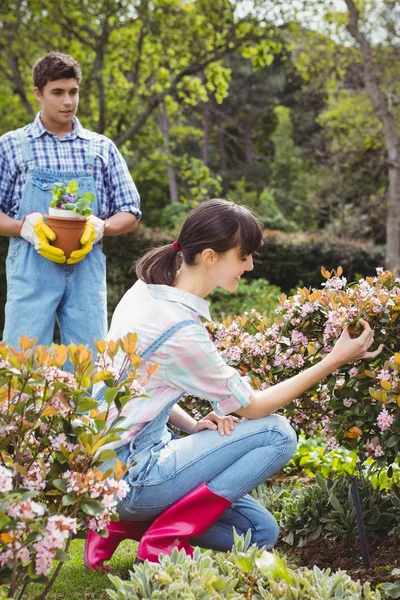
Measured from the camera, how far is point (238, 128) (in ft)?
105

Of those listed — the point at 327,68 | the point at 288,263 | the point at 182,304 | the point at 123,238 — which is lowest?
the point at 288,263

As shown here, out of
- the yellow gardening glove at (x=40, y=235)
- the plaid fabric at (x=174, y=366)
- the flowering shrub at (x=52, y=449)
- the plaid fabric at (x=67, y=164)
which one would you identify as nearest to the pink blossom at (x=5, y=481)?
the flowering shrub at (x=52, y=449)

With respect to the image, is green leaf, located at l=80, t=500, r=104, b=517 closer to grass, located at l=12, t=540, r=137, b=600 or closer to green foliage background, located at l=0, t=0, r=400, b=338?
grass, located at l=12, t=540, r=137, b=600

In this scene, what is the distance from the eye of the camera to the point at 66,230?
11.8ft

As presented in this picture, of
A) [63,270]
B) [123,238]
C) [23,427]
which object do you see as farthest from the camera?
[123,238]

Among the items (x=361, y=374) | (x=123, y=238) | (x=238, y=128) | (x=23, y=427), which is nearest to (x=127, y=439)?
(x=23, y=427)

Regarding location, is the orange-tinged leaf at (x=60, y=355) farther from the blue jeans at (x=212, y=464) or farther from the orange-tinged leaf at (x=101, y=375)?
the blue jeans at (x=212, y=464)

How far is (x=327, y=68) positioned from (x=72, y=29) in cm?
602

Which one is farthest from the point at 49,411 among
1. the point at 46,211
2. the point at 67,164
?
the point at 67,164

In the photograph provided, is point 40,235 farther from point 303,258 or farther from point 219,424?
point 303,258

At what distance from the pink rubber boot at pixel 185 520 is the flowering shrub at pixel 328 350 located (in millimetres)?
507

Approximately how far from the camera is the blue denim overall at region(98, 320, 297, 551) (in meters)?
2.53

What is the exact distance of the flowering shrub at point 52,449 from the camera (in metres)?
1.75

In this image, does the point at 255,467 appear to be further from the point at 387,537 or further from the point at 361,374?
the point at 387,537
